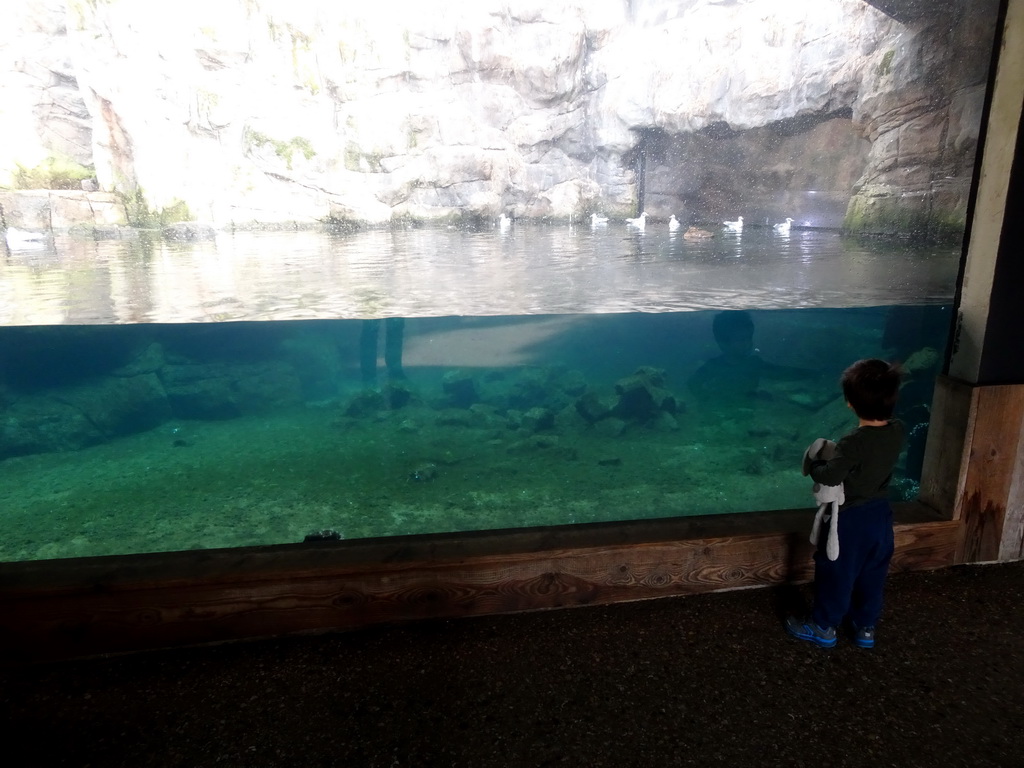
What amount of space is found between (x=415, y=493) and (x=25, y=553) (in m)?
4.35

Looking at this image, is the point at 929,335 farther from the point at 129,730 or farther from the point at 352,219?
the point at 129,730

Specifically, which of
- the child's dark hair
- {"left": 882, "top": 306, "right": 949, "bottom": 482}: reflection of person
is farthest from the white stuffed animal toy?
{"left": 882, "top": 306, "right": 949, "bottom": 482}: reflection of person

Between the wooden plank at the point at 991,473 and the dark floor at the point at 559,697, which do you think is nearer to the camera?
the dark floor at the point at 559,697

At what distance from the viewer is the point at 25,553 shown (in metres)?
6.30

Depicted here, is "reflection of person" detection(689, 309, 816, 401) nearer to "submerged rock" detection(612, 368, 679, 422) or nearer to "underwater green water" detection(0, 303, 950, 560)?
"underwater green water" detection(0, 303, 950, 560)

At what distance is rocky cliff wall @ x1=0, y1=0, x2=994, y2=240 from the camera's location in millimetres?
5934

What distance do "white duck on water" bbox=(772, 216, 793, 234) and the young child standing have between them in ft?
19.0

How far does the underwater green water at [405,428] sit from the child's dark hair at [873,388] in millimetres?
3846

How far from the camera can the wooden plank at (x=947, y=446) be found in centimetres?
265

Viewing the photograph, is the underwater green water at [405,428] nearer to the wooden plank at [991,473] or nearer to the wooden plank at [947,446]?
the wooden plank at [991,473]

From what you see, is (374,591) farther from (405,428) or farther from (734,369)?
(734,369)

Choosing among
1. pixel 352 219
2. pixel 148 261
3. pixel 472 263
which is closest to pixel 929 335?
pixel 472 263

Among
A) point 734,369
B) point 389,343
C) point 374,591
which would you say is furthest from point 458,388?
point 374,591

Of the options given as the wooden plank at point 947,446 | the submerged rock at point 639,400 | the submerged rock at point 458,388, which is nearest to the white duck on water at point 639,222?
the submerged rock at point 639,400
